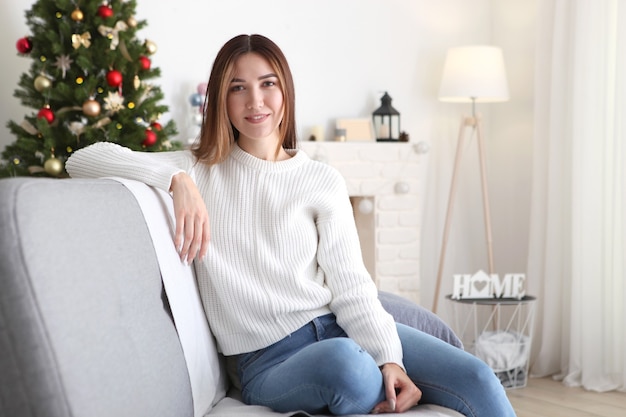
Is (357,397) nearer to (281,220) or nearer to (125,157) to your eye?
(281,220)

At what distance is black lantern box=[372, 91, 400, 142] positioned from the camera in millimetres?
4180

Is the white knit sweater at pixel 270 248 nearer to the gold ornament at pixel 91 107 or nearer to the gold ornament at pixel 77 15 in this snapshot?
the gold ornament at pixel 91 107

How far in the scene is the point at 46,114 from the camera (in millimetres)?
3127

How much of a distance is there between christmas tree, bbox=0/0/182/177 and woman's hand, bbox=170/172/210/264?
1.52 metres

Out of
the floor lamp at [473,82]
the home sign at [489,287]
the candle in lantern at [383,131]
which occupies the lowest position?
the home sign at [489,287]

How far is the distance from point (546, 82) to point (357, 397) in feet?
9.12

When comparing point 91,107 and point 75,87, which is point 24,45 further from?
point 91,107

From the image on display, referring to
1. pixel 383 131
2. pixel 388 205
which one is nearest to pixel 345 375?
pixel 388 205

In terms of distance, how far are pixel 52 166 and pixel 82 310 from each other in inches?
77.0

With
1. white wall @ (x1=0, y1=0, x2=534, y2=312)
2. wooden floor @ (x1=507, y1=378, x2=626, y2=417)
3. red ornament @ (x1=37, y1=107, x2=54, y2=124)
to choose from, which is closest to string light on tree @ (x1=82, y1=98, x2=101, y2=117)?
red ornament @ (x1=37, y1=107, x2=54, y2=124)

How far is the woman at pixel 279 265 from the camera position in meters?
1.67

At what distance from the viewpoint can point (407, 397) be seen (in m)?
1.70

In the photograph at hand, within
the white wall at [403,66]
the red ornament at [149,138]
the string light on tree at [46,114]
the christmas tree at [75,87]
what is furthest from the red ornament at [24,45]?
the white wall at [403,66]

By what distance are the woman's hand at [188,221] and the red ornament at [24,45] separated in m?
1.72
